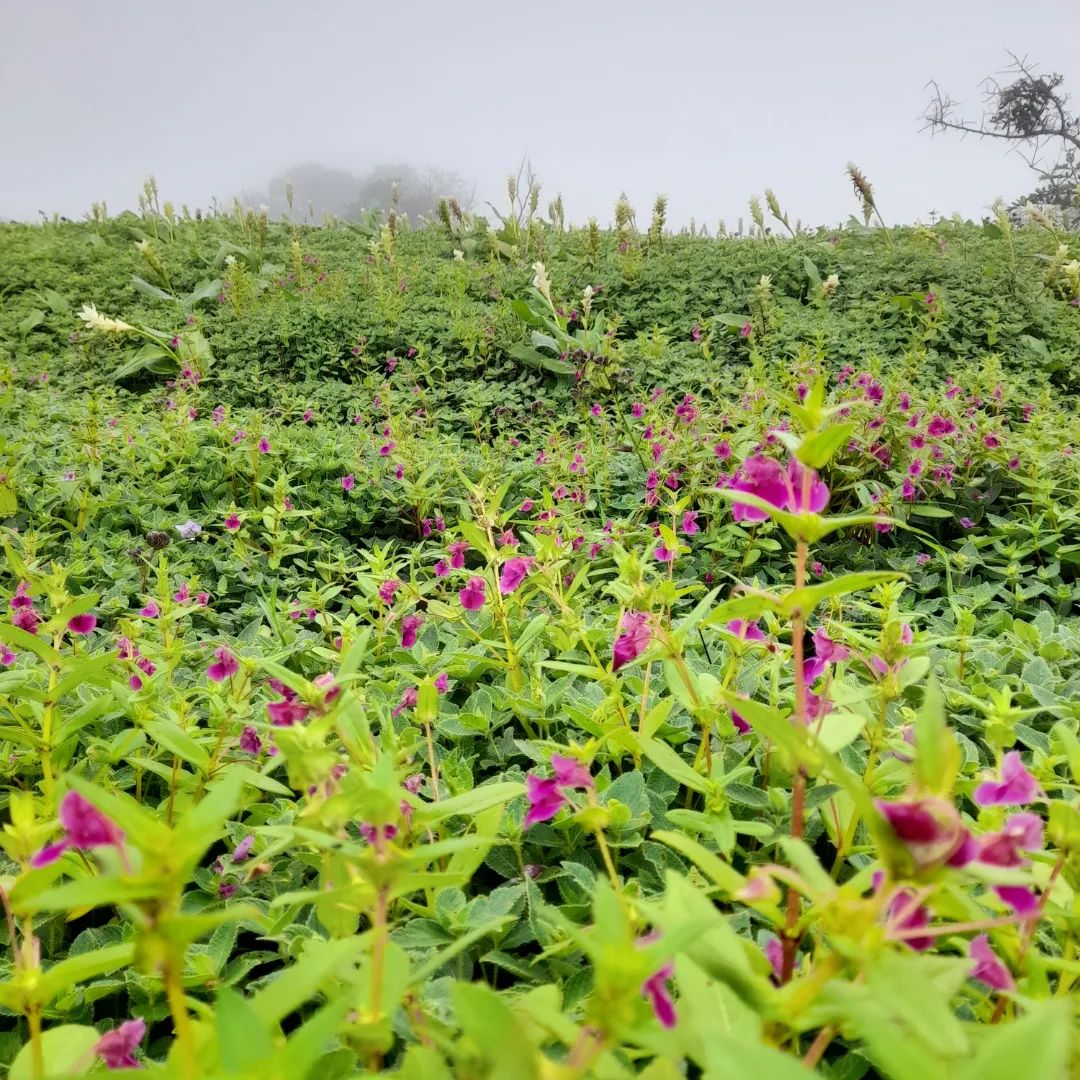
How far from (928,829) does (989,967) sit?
10.0 inches

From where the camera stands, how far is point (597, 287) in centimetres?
535

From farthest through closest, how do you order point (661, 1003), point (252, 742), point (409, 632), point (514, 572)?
point (409, 632)
point (514, 572)
point (252, 742)
point (661, 1003)

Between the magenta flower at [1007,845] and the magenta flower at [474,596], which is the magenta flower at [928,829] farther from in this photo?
the magenta flower at [474,596]

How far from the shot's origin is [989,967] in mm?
563

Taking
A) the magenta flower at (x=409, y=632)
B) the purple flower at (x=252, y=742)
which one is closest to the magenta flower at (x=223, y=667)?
the purple flower at (x=252, y=742)

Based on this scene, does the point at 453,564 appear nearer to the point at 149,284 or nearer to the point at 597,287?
the point at 597,287

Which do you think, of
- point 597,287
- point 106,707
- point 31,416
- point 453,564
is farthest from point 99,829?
point 597,287

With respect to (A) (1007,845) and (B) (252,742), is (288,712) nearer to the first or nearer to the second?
(B) (252,742)

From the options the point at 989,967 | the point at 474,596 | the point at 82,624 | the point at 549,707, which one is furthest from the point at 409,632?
the point at 989,967

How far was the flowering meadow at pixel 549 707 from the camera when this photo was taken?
46cm

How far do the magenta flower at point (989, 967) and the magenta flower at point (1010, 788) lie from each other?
0.47 ft

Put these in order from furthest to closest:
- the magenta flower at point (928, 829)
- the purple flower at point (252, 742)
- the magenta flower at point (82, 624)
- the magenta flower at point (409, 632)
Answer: the magenta flower at point (409, 632) → the magenta flower at point (82, 624) → the purple flower at point (252, 742) → the magenta flower at point (928, 829)

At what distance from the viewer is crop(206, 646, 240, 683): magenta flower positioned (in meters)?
1.33

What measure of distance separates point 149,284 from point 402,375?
9.67ft
